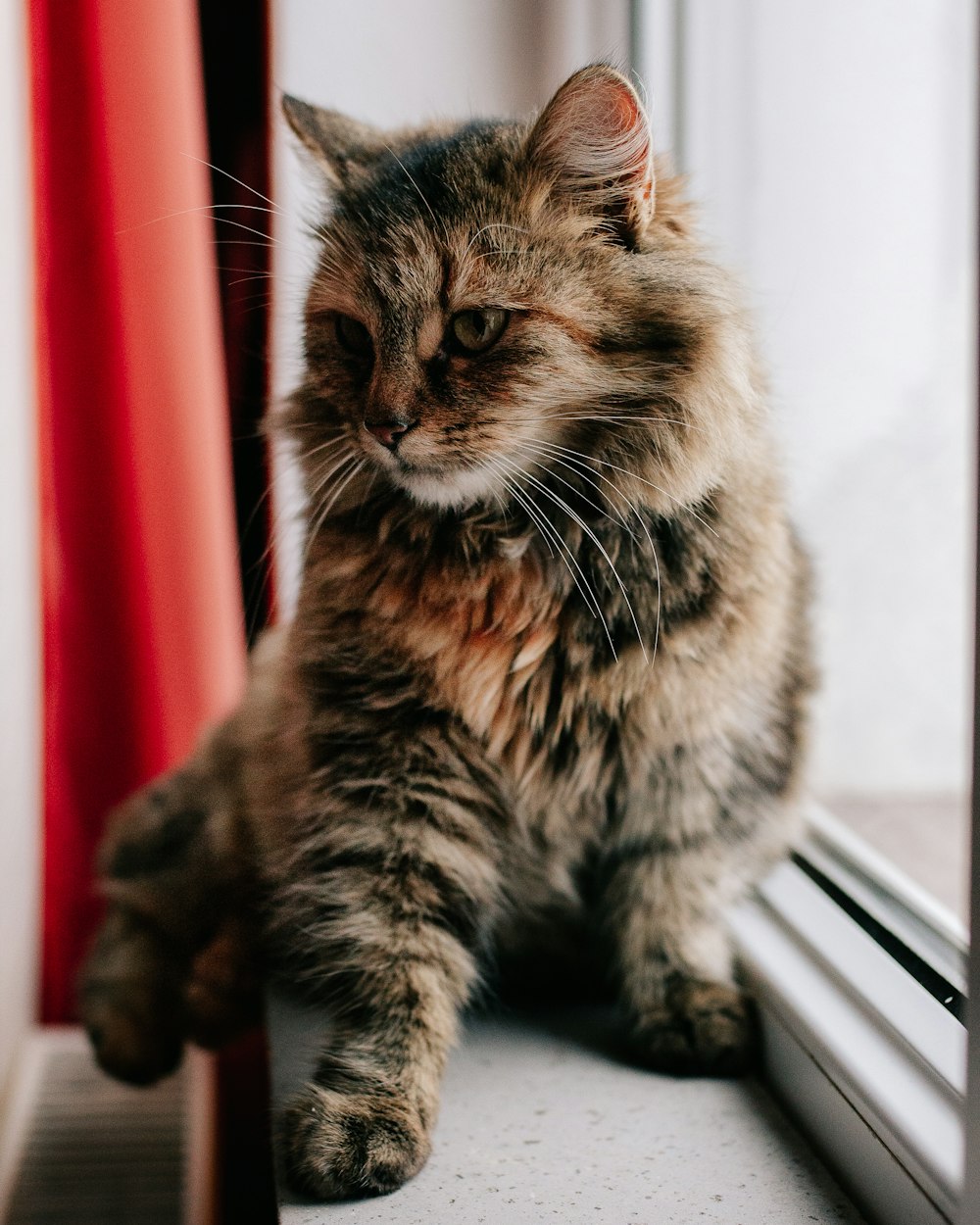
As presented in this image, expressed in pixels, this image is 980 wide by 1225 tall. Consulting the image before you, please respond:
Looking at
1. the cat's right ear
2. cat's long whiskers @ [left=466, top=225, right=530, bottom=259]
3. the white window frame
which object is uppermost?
the cat's right ear

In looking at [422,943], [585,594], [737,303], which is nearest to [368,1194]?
[422,943]

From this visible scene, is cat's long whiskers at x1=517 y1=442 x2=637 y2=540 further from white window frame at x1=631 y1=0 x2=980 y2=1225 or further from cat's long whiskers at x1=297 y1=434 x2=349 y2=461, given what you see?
white window frame at x1=631 y1=0 x2=980 y2=1225

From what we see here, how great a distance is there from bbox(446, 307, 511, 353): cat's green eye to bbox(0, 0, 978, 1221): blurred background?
11.6 inches

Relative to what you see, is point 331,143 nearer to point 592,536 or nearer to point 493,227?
point 493,227

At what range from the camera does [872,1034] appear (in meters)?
0.87

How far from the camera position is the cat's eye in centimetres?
99

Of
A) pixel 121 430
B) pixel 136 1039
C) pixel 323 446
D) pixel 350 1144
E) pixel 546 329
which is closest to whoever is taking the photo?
pixel 350 1144

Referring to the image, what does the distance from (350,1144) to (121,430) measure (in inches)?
37.6

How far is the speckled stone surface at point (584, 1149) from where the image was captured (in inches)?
30.6

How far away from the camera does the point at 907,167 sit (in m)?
1.34

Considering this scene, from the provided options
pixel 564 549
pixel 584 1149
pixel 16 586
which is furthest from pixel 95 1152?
pixel 564 549

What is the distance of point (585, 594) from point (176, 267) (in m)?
0.74

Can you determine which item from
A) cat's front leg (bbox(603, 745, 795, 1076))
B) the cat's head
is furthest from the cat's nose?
cat's front leg (bbox(603, 745, 795, 1076))

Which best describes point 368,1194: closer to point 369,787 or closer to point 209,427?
point 369,787
